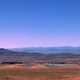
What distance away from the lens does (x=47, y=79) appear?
122 ft

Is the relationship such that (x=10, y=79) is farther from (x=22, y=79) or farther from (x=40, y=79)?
(x=40, y=79)

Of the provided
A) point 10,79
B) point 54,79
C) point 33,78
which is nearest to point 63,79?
point 54,79

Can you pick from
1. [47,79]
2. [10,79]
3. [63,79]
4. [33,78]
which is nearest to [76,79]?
[63,79]

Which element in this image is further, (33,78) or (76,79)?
(33,78)

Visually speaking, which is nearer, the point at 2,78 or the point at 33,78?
the point at 2,78

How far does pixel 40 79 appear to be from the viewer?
37031 mm

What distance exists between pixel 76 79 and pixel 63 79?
200 cm

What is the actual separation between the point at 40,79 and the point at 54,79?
218cm

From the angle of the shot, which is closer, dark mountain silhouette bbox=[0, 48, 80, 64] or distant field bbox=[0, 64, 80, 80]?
distant field bbox=[0, 64, 80, 80]

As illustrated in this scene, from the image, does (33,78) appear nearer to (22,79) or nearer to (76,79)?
(22,79)

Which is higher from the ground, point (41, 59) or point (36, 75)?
point (41, 59)

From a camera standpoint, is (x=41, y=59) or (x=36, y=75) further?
(x=41, y=59)

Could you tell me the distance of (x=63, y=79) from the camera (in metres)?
36.5

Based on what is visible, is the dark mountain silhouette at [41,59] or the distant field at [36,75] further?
the dark mountain silhouette at [41,59]
